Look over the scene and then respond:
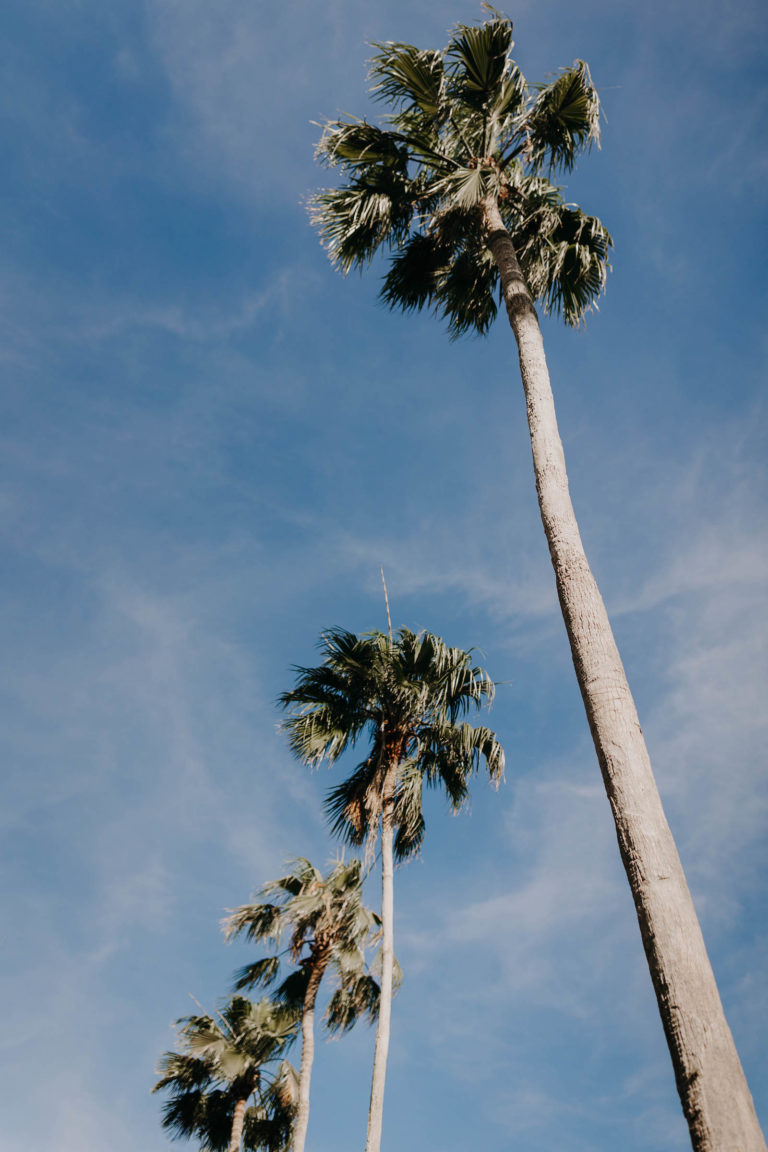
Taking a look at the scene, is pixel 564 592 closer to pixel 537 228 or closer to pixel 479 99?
pixel 537 228

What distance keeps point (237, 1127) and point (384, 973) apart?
6.06 metres

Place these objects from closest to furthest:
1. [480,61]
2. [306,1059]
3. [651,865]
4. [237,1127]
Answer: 1. [651,865]
2. [480,61]
3. [306,1059]
4. [237,1127]

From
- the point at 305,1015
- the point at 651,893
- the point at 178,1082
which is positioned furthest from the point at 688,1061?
the point at 178,1082

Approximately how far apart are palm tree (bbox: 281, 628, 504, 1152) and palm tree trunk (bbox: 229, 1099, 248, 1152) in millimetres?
5807

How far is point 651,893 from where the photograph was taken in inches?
148

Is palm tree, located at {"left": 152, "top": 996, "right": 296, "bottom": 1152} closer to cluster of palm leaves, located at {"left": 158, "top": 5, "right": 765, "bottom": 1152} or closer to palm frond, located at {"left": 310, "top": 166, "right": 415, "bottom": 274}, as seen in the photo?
cluster of palm leaves, located at {"left": 158, "top": 5, "right": 765, "bottom": 1152}

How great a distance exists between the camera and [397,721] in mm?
11938

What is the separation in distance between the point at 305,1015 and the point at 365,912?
6.45 ft

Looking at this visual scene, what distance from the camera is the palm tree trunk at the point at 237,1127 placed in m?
12.8

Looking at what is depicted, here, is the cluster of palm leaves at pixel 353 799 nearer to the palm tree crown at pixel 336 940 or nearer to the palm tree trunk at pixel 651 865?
the palm tree crown at pixel 336 940

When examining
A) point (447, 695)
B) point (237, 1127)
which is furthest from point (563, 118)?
point (237, 1127)

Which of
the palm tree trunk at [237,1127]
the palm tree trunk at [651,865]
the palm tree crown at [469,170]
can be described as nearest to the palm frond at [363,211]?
the palm tree crown at [469,170]

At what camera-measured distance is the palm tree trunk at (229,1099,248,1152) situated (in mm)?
12836

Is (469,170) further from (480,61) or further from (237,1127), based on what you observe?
(237,1127)
